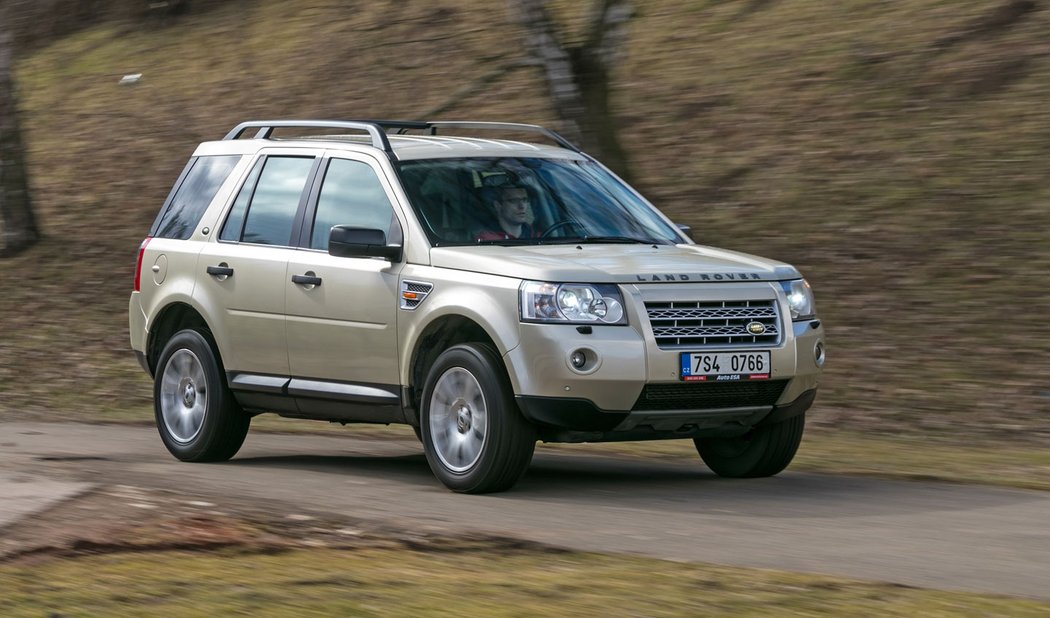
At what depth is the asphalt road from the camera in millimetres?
6793

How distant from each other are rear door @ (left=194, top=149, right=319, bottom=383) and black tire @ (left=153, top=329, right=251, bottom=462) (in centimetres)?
19

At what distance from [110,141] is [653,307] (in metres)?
21.1

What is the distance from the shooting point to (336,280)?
9438 millimetres

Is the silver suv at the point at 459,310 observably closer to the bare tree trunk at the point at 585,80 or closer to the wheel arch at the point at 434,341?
the wheel arch at the point at 434,341

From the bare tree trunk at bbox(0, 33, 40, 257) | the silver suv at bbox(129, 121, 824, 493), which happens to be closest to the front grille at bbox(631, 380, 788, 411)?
the silver suv at bbox(129, 121, 824, 493)

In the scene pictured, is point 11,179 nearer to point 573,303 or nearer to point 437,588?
point 573,303

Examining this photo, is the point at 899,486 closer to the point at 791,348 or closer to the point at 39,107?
the point at 791,348

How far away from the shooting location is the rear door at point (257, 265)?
9898mm

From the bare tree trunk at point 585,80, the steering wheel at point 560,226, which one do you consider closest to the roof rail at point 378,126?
the steering wheel at point 560,226

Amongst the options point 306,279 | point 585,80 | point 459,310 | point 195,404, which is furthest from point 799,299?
point 585,80

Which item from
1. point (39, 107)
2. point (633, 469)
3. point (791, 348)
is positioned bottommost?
point (633, 469)

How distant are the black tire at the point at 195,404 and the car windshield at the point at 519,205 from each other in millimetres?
1918

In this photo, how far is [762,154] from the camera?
1973 centimetres

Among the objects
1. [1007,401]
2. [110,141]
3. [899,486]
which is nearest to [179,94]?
[110,141]
